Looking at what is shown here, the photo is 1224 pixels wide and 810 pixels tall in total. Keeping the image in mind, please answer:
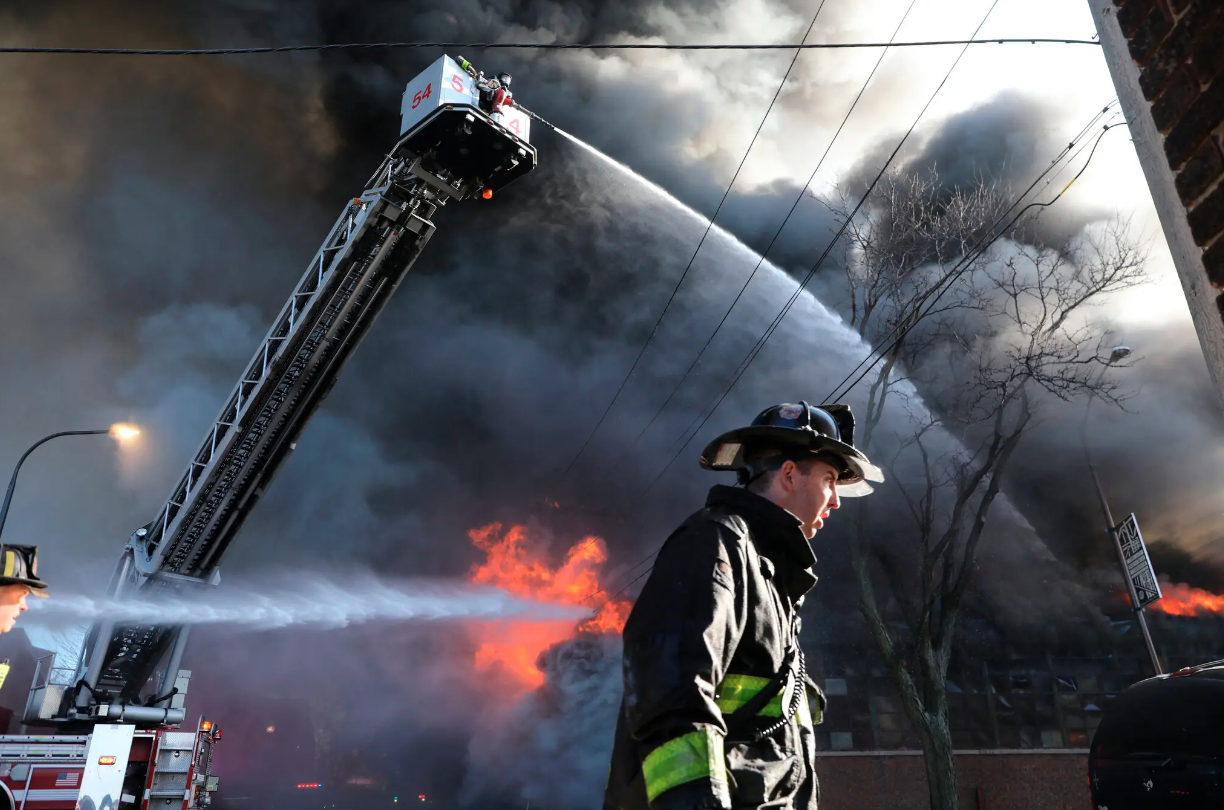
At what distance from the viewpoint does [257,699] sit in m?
27.1

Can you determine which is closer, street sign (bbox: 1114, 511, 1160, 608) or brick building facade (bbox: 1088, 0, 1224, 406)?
brick building facade (bbox: 1088, 0, 1224, 406)

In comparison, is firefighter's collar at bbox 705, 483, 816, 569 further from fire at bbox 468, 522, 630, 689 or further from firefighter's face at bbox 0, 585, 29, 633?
fire at bbox 468, 522, 630, 689

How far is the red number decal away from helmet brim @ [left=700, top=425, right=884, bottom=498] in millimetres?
8031

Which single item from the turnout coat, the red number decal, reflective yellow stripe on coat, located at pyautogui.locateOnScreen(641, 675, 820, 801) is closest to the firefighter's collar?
the turnout coat

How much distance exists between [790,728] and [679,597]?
56 centimetres

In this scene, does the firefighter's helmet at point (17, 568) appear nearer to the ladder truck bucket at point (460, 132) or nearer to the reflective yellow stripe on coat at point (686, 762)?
the reflective yellow stripe on coat at point (686, 762)

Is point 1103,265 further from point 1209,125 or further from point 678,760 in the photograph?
point 678,760

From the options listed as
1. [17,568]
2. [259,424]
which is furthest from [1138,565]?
[17,568]

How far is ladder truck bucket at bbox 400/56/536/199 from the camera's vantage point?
9031 mm

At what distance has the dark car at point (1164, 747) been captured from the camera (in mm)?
4508

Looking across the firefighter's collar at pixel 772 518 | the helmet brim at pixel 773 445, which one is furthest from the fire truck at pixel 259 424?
the firefighter's collar at pixel 772 518

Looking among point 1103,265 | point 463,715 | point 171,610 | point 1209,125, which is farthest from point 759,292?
point 1209,125

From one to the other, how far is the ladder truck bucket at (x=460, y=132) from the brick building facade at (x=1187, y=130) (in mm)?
8234

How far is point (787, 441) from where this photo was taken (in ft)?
8.24
